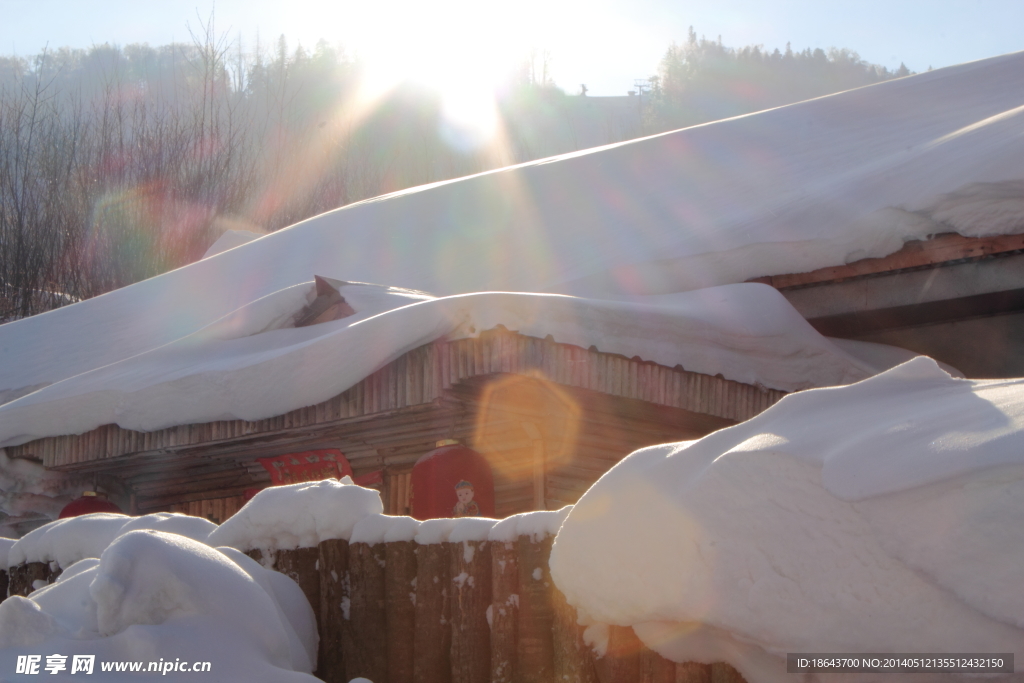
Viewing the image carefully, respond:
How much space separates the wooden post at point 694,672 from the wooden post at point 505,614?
0.50 meters

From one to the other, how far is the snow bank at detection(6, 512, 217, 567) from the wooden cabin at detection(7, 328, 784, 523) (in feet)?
5.30

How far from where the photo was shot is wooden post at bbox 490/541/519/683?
2.25 m

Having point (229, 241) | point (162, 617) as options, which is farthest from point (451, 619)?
point (229, 241)

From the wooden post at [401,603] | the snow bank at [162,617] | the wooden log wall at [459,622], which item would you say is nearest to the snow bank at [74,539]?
the snow bank at [162,617]

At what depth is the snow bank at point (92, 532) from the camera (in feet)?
9.67

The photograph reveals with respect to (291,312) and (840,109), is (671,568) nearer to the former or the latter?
(291,312)

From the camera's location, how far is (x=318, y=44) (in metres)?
35.6

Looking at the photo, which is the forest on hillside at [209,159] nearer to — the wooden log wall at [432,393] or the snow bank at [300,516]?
the wooden log wall at [432,393]

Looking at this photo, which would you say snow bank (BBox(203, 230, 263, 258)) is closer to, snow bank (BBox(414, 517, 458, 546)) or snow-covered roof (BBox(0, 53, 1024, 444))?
snow-covered roof (BBox(0, 53, 1024, 444))

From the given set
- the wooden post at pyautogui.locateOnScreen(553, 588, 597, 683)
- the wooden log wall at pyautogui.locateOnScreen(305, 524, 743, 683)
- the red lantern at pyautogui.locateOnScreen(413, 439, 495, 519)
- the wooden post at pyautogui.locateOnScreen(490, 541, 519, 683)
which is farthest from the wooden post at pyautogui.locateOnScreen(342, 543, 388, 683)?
the red lantern at pyautogui.locateOnScreen(413, 439, 495, 519)

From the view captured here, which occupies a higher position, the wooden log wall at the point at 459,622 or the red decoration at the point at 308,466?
the red decoration at the point at 308,466

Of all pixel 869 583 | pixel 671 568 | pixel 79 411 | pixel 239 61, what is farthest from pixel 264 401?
→ pixel 239 61

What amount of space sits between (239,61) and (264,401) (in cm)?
2837

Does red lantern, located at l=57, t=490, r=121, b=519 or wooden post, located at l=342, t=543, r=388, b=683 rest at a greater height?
red lantern, located at l=57, t=490, r=121, b=519
